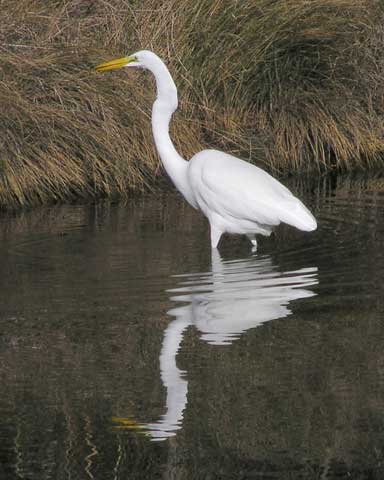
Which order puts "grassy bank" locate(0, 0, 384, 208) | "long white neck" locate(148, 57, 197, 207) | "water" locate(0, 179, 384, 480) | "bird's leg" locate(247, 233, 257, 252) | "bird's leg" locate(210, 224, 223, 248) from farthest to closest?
"grassy bank" locate(0, 0, 384, 208) → "long white neck" locate(148, 57, 197, 207) → "bird's leg" locate(247, 233, 257, 252) → "bird's leg" locate(210, 224, 223, 248) → "water" locate(0, 179, 384, 480)

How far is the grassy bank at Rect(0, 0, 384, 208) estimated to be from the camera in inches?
411

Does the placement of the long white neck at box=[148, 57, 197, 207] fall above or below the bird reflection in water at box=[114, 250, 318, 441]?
above

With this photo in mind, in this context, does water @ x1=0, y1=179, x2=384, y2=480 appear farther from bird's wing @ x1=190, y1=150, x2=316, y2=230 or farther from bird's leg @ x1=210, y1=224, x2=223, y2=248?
bird's wing @ x1=190, y1=150, x2=316, y2=230

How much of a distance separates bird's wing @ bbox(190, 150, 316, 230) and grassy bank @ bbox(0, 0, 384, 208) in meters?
2.21

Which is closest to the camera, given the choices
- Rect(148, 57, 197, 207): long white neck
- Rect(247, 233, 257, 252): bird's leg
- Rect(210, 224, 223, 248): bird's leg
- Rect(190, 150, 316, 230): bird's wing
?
Rect(190, 150, 316, 230): bird's wing

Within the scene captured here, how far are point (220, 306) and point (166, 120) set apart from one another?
2681 mm

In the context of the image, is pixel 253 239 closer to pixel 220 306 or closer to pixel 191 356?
pixel 220 306

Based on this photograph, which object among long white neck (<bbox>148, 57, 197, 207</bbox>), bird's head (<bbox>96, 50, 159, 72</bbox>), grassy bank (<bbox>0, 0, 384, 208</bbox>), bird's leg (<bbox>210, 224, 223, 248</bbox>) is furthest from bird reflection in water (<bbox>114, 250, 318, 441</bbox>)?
grassy bank (<bbox>0, 0, 384, 208</bbox>)

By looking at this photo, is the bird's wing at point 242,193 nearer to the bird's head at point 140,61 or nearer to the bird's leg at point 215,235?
the bird's leg at point 215,235

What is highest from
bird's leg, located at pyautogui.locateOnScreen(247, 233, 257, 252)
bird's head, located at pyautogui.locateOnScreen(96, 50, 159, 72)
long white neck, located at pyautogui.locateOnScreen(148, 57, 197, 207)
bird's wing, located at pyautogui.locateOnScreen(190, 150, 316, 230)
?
bird's head, located at pyautogui.locateOnScreen(96, 50, 159, 72)

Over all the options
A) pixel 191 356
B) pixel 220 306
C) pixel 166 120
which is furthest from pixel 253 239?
pixel 191 356

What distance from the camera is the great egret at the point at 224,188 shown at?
8.06 metres

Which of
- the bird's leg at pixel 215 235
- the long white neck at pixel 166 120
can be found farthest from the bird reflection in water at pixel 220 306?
the long white neck at pixel 166 120

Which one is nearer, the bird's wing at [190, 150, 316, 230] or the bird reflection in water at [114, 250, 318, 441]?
the bird reflection in water at [114, 250, 318, 441]
